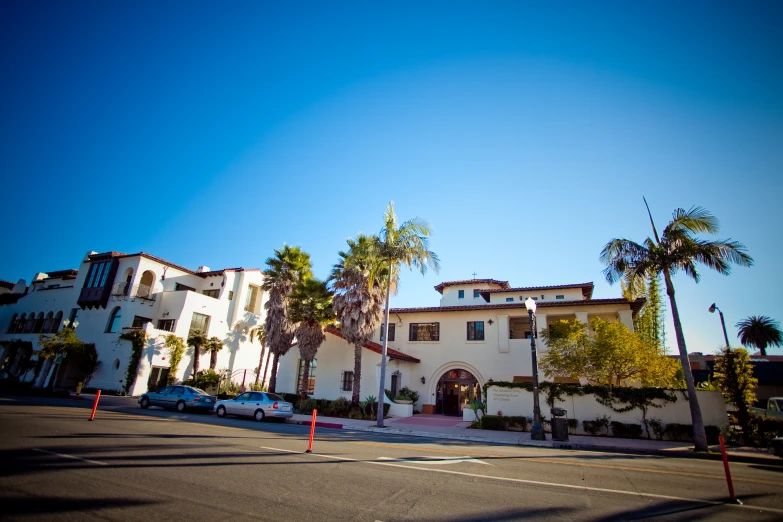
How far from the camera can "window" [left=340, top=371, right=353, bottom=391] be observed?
86.2 ft

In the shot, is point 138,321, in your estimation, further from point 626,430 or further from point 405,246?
point 626,430

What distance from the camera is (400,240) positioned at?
792 inches

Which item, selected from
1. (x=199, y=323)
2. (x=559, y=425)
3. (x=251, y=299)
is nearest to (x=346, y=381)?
(x=199, y=323)

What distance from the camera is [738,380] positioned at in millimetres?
16359

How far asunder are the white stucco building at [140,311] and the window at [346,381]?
1245 cm

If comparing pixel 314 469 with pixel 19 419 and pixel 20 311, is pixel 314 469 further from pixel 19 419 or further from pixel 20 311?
pixel 20 311

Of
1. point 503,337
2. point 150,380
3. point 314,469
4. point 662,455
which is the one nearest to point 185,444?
point 314,469

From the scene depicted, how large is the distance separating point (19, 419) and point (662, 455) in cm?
2184

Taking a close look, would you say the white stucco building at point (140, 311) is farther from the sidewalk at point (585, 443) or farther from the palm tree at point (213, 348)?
the sidewalk at point (585, 443)

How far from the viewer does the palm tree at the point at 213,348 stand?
30.9 m

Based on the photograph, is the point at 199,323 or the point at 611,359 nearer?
the point at 611,359

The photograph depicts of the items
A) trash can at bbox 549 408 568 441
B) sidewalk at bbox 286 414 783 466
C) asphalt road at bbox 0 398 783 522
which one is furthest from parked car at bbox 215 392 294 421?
trash can at bbox 549 408 568 441

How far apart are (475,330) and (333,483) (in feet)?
73.1

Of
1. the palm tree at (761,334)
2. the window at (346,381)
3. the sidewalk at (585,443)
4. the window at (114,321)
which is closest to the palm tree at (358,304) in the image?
the window at (346,381)
